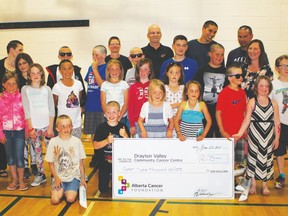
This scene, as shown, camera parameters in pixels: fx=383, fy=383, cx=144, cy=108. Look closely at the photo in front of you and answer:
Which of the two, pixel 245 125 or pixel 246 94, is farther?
pixel 246 94

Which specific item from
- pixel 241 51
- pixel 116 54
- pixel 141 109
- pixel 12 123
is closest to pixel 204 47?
pixel 241 51

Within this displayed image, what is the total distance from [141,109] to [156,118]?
0.71 feet

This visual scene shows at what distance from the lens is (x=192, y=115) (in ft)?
14.6

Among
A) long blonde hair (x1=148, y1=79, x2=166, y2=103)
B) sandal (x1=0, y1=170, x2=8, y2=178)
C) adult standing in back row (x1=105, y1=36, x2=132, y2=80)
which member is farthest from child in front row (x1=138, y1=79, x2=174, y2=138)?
sandal (x1=0, y1=170, x2=8, y2=178)

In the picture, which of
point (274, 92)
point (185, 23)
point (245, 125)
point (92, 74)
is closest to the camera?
point (245, 125)

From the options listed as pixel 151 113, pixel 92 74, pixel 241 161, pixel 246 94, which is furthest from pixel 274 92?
pixel 92 74

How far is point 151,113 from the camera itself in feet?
14.6

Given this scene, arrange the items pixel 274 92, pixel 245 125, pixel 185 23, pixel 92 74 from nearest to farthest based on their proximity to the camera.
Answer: pixel 245 125
pixel 274 92
pixel 92 74
pixel 185 23

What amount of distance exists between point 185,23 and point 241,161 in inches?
Answer: 135

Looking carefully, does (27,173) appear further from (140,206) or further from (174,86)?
(174,86)

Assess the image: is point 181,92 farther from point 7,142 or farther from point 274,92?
point 7,142

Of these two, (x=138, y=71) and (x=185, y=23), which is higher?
(x=185, y=23)

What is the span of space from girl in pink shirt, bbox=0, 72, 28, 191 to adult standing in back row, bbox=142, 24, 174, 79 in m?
1.92

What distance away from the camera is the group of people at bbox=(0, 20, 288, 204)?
436 centimetres
